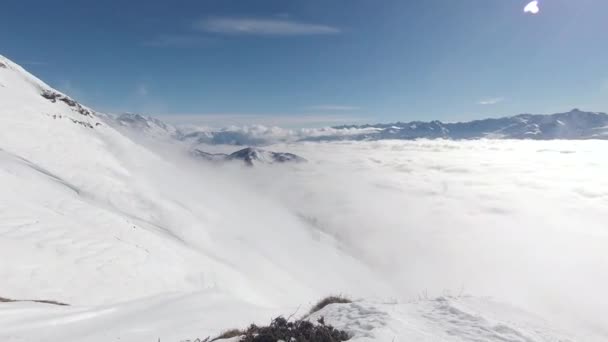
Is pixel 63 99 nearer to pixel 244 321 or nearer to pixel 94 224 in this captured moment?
pixel 94 224

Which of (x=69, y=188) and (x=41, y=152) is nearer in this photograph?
(x=69, y=188)

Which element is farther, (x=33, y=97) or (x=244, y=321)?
(x=33, y=97)

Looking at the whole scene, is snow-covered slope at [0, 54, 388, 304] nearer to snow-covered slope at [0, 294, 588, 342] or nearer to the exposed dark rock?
the exposed dark rock

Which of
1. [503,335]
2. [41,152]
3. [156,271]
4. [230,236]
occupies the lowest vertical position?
[230,236]

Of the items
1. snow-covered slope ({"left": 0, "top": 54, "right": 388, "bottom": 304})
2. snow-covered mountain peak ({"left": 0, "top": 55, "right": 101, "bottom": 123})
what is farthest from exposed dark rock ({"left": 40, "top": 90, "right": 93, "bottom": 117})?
snow-covered slope ({"left": 0, "top": 54, "right": 388, "bottom": 304})

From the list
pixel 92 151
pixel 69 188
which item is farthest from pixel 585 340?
pixel 92 151

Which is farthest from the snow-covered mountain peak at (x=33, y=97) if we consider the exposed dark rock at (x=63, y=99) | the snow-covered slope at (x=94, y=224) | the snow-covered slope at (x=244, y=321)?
the snow-covered slope at (x=244, y=321)

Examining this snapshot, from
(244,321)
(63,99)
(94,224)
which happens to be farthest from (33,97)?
(244,321)

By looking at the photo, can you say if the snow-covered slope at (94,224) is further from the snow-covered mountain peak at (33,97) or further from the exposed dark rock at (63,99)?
the exposed dark rock at (63,99)

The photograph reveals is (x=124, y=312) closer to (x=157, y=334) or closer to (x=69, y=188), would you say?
(x=157, y=334)

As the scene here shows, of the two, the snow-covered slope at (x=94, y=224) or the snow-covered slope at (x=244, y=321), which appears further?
the snow-covered slope at (x=94, y=224)

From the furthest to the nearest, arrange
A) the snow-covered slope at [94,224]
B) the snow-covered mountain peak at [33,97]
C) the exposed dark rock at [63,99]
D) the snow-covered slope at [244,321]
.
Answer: the exposed dark rock at [63,99] → the snow-covered mountain peak at [33,97] → the snow-covered slope at [94,224] → the snow-covered slope at [244,321]
